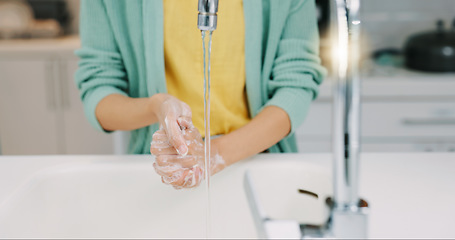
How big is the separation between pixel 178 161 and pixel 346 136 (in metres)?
0.41

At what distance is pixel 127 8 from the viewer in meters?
1.06

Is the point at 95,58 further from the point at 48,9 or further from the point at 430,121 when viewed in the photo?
the point at 48,9

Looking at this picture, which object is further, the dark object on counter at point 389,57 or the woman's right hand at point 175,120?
the dark object on counter at point 389,57

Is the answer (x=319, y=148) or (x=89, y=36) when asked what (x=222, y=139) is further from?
(x=319, y=148)

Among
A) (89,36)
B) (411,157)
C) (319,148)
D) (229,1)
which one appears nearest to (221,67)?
(229,1)

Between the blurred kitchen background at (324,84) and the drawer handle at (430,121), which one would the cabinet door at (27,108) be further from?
the drawer handle at (430,121)

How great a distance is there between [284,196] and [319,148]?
1137 millimetres

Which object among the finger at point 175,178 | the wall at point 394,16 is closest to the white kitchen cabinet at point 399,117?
the wall at point 394,16

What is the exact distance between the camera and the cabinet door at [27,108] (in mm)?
2547

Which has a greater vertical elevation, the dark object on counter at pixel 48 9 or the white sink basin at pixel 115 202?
the dark object on counter at pixel 48 9

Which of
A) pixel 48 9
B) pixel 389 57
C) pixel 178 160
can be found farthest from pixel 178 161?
pixel 48 9

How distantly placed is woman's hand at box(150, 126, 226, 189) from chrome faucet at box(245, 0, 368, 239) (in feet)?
1.08

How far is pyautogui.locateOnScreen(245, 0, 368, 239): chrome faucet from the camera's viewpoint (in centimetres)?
42

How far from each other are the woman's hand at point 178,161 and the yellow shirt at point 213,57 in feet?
0.84
